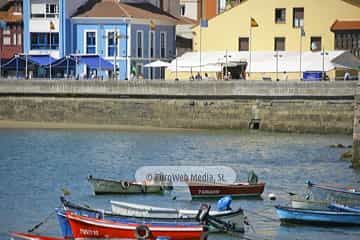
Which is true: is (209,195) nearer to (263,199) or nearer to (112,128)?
(263,199)

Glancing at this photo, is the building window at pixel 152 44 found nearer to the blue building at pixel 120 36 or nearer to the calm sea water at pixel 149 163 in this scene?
the blue building at pixel 120 36

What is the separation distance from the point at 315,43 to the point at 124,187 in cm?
4313

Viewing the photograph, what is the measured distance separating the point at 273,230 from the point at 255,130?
108ft

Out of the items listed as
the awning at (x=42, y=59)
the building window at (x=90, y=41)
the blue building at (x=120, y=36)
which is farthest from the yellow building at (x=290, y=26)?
the awning at (x=42, y=59)

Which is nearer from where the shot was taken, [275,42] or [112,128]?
[112,128]

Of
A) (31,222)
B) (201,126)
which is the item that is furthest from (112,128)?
(31,222)

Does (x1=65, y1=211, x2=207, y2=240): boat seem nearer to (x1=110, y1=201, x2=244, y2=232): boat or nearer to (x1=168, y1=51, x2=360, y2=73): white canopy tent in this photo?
(x1=110, y1=201, x2=244, y2=232): boat

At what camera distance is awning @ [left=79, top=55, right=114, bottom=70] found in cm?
9238

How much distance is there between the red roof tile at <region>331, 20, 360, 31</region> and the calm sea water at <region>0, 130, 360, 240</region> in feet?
57.5

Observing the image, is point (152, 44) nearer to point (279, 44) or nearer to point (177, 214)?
point (279, 44)

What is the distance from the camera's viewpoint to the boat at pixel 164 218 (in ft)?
127

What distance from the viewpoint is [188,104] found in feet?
253

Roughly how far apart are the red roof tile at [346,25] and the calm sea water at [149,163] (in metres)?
17.5

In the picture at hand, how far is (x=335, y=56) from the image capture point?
84688 mm
